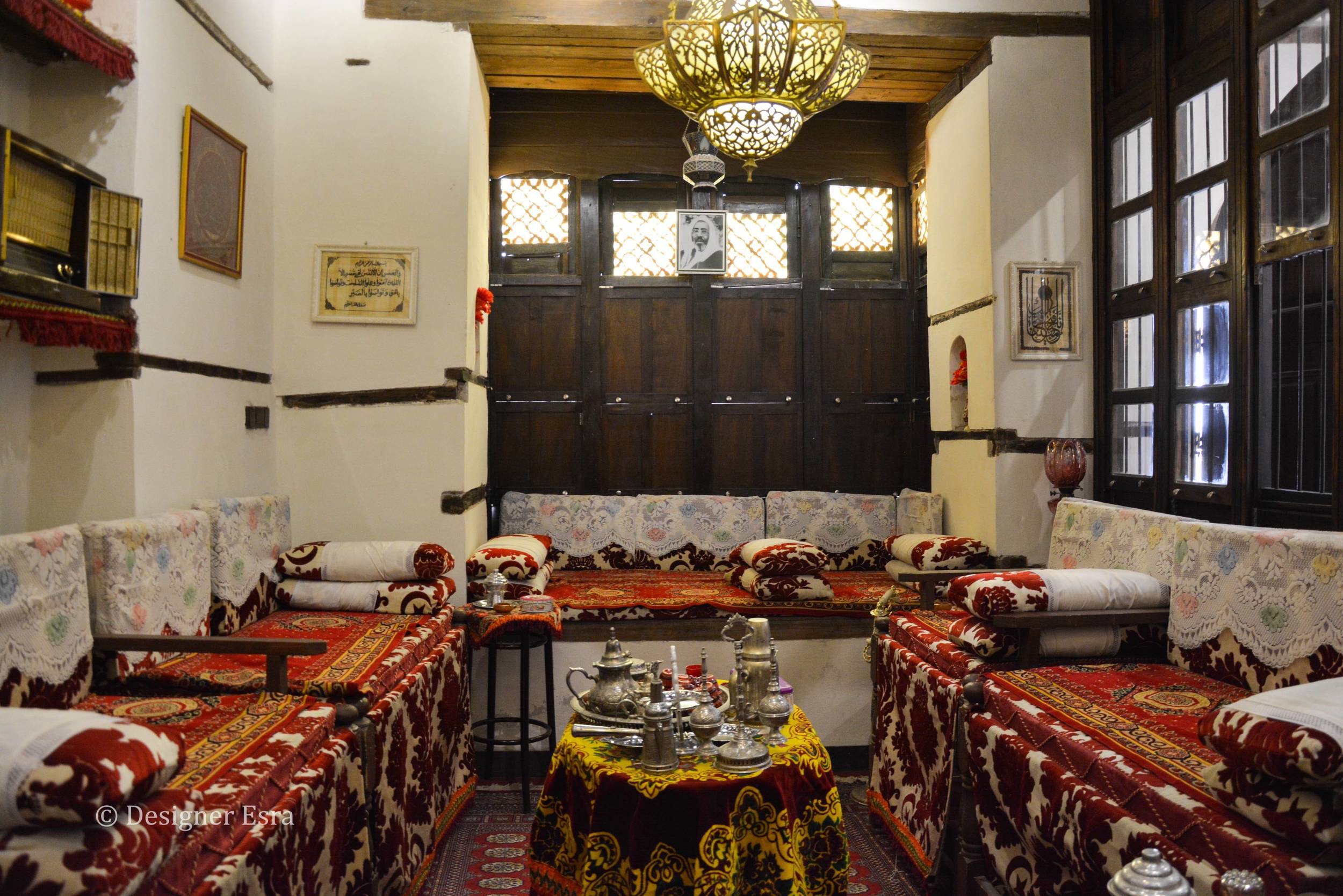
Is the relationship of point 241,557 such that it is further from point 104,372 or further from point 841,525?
point 841,525

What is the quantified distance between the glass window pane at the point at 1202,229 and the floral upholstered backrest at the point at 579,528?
3295 millimetres

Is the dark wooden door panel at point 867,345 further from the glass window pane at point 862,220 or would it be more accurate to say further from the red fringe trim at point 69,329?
the red fringe trim at point 69,329

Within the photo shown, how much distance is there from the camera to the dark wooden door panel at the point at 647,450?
6.19 metres

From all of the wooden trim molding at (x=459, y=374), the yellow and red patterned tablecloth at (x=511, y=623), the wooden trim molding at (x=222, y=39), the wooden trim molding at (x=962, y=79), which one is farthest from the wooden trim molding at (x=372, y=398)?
the wooden trim molding at (x=962, y=79)

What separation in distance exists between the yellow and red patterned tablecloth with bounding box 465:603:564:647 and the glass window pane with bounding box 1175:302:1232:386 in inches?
120

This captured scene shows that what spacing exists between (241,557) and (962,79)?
4536 millimetres

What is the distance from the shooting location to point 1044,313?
4895mm

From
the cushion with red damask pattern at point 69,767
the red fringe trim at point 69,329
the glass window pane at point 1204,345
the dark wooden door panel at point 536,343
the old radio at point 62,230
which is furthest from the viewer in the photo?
the dark wooden door panel at point 536,343

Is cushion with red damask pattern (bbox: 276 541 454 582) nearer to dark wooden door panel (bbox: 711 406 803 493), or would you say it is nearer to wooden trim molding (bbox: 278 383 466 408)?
wooden trim molding (bbox: 278 383 466 408)

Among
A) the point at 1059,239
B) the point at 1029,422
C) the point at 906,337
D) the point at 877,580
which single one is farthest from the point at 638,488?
the point at 1059,239

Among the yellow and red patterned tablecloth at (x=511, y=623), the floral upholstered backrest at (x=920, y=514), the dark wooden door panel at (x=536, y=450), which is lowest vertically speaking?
the yellow and red patterned tablecloth at (x=511, y=623)

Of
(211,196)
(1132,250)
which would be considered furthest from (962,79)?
(211,196)

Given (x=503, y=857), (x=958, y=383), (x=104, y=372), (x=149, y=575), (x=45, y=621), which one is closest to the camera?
(x=45, y=621)

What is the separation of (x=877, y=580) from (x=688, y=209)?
8.80 feet
